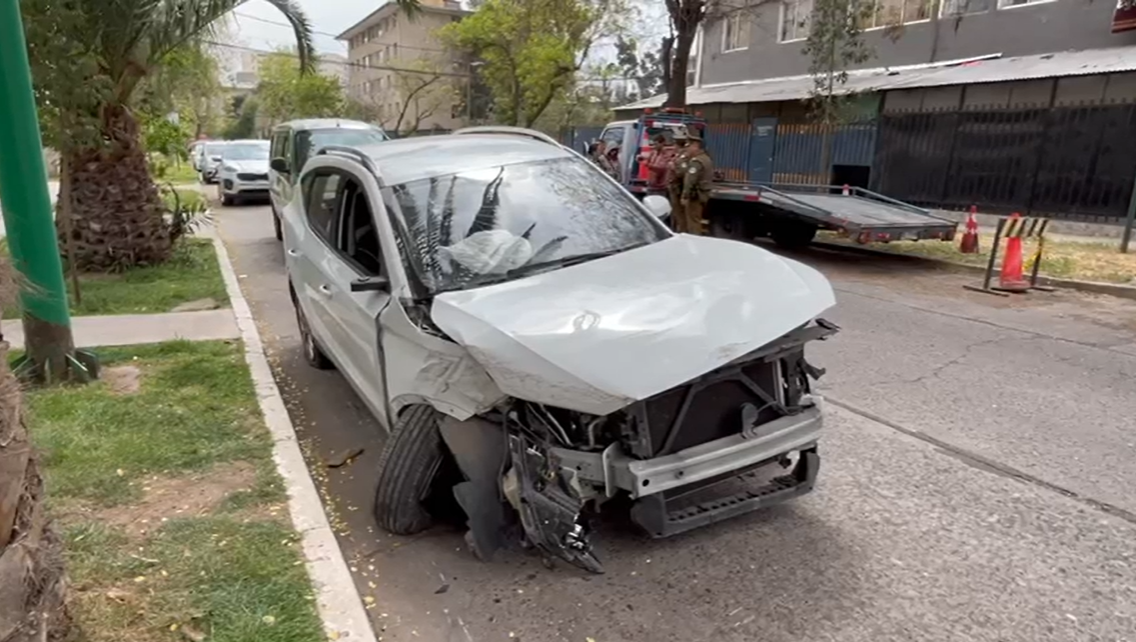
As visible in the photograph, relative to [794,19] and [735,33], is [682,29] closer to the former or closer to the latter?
[794,19]

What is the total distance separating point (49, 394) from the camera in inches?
209

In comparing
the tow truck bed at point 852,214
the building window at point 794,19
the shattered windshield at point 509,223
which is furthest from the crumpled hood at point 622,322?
the building window at point 794,19

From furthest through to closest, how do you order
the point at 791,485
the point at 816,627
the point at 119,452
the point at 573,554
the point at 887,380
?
1. the point at 887,380
2. the point at 119,452
3. the point at 791,485
4. the point at 573,554
5. the point at 816,627

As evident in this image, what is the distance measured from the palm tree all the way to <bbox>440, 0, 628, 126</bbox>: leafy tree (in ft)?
71.2

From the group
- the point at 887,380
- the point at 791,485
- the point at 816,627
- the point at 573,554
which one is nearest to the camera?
the point at 816,627

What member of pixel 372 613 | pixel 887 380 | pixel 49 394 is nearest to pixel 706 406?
pixel 372 613

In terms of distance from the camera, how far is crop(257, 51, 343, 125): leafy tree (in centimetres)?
4397

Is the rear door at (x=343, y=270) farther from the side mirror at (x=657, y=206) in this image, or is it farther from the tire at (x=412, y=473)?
the side mirror at (x=657, y=206)

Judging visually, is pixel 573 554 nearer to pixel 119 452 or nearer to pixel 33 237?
pixel 119 452

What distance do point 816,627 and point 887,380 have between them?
341 cm

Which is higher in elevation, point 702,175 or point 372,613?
point 702,175

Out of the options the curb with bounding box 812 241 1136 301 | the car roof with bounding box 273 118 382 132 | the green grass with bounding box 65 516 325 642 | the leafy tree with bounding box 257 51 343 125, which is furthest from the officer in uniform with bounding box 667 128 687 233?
the leafy tree with bounding box 257 51 343 125

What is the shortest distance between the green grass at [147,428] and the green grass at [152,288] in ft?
6.72

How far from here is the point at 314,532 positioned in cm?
365
